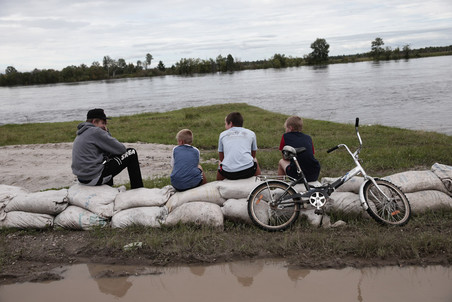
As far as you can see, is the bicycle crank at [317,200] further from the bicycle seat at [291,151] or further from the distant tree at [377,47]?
the distant tree at [377,47]

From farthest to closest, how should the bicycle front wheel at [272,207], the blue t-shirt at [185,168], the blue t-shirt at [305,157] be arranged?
the blue t-shirt at [185,168]
the blue t-shirt at [305,157]
the bicycle front wheel at [272,207]

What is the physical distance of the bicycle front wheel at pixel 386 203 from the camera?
491 cm

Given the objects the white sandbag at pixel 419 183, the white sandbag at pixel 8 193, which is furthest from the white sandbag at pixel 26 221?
the white sandbag at pixel 419 183

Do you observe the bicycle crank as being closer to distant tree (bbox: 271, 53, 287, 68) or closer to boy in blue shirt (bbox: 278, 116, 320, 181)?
boy in blue shirt (bbox: 278, 116, 320, 181)

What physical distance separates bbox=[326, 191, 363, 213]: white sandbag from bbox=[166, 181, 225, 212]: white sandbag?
151 cm

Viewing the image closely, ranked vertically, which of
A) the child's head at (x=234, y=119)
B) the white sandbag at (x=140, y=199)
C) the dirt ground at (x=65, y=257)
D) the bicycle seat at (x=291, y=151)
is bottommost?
the dirt ground at (x=65, y=257)

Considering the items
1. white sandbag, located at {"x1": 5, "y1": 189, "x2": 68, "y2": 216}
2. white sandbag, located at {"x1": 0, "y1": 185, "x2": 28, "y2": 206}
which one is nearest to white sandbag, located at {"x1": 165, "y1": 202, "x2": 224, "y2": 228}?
white sandbag, located at {"x1": 5, "y1": 189, "x2": 68, "y2": 216}

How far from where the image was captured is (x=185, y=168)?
18.4ft

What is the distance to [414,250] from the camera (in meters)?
4.19

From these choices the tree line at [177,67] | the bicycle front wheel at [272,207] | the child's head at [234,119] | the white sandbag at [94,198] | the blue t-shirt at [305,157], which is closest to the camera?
the bicycle front wheel at [272,207]

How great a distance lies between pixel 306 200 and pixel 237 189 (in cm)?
98

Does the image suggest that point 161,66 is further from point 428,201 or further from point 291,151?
point 428,201

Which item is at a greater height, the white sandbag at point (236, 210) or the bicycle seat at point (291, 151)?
the bicycle seat at point (291, 151)

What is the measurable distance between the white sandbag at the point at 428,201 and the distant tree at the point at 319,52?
14910 centimetres
